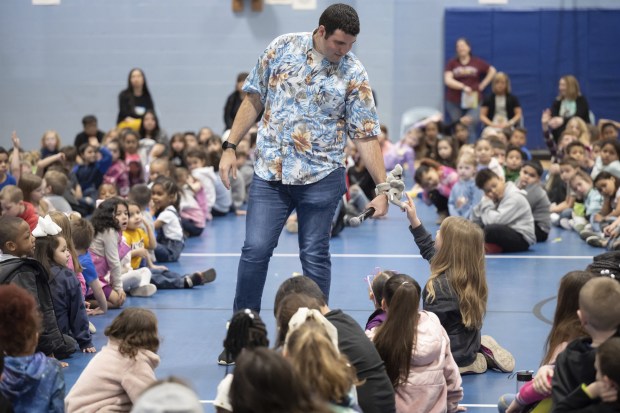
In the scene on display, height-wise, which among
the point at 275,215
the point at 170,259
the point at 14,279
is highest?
the point at 275,215

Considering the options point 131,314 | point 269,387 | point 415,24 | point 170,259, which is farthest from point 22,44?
point 269,387

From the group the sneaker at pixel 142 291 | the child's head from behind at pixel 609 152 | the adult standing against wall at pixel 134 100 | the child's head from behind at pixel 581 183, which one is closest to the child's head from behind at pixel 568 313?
the sneaker at pixel 142 291

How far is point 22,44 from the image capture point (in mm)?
14867

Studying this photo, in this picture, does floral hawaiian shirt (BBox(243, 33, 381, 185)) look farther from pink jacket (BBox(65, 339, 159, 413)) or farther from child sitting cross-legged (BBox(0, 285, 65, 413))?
child sitting cross-legged (BBox(0, 285, 65, 413))

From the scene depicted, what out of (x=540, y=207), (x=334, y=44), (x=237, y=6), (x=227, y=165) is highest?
(x=237, y=6)

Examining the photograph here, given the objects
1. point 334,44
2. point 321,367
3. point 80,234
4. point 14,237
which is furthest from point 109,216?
point 321,367

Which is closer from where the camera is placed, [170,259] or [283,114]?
[283,114]

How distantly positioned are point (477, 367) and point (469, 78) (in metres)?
9.71

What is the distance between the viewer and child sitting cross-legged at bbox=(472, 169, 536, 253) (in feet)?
27.4

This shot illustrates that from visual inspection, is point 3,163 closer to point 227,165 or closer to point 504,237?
point 227,165

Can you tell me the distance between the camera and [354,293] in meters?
6.88

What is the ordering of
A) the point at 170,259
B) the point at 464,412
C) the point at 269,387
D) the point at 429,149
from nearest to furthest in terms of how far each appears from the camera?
1. the point at 269,387
2. the point at 464,412
3. the point at 170,259
4. the point at 429,149

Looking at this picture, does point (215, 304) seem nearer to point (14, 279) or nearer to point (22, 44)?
point (14, 279)

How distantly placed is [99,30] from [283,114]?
10729mm
